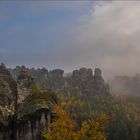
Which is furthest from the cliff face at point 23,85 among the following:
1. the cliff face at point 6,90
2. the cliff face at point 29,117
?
the cliff face at point 29,117

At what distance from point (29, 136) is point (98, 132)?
66.3 ft

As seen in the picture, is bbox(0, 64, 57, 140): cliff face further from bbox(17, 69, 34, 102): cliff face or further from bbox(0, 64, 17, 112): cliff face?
bbox(17, 69, 34, 102): cliff face

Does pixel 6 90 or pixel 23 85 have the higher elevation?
pixel 23 85

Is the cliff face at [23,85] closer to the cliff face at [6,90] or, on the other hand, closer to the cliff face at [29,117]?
the cliff face at [6,90]

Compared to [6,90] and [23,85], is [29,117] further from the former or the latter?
[23,85]

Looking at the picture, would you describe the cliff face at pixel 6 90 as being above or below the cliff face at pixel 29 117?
above

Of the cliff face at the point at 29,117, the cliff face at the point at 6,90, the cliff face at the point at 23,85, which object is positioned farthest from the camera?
the cliff face at the point at 23,85

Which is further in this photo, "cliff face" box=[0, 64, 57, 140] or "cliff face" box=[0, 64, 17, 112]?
"cliff face" box=[0, 64, 17, 112]

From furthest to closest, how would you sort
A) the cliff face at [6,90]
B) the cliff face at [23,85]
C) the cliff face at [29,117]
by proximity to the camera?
1. the cliff face at [23,85]
2. the cliff face at [6,90]
3. the cliff face at [29,117]

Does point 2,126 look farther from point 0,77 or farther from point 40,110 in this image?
point 0,77

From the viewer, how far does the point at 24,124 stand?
8431cm

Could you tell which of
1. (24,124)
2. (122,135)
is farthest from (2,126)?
(122,135)

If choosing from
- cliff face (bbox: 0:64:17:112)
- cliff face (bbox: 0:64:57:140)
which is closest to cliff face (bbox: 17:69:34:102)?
cliff face (bbox: 0:64:17:112)

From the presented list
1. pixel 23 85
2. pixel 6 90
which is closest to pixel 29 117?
pixel 6 90
